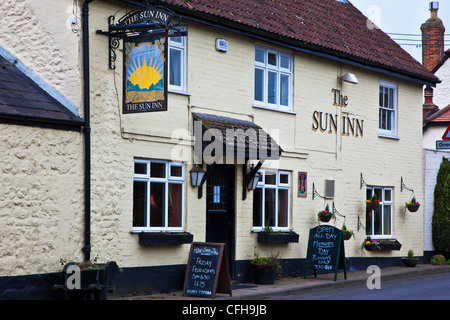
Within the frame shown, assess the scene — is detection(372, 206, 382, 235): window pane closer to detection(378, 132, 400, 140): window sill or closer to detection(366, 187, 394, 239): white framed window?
detection(366, 187, 394, 239): white framed window

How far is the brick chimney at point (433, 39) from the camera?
94.7 feet

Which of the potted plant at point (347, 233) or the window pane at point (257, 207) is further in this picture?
the potted plant at point (347, 233)

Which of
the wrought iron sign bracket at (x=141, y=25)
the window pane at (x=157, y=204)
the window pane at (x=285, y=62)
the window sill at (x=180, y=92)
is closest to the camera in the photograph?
the wrought iron sign bracket at (x=141, y=25)

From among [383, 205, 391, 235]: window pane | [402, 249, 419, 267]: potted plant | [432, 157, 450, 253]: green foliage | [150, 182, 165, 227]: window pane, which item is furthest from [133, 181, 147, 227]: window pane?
[432, 157, 450, 253]: green foliage

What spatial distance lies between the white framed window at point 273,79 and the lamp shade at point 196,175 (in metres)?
2.41

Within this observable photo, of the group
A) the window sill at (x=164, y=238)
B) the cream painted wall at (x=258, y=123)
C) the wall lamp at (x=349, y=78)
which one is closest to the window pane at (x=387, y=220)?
the cream painted wall at (x=258, y=123)

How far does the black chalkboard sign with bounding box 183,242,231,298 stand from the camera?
1211 centimetres

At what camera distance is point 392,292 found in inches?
531

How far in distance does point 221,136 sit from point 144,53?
248cm

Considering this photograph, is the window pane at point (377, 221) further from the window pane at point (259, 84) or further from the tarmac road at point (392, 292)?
the window pane at point (259, 84)

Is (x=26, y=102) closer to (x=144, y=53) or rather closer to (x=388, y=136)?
(x=144, y=53)

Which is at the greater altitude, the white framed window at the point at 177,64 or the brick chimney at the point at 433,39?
the brick chimney at the point at 433,39

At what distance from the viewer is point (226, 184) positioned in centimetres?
1445
